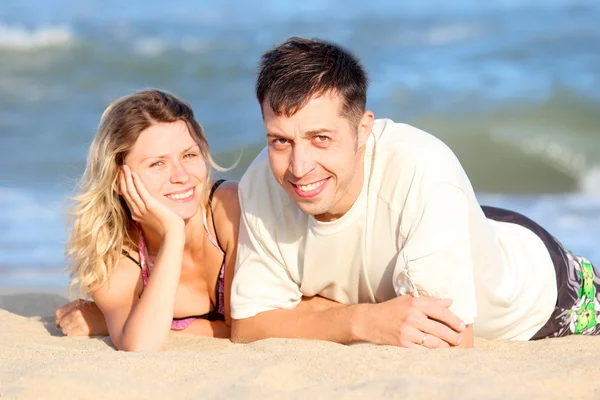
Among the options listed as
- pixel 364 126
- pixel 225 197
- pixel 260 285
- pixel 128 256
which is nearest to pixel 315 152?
pixel 364 126

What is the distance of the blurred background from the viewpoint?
376 inches

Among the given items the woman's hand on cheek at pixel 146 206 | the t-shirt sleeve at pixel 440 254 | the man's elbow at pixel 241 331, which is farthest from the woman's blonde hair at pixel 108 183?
the t-shirt sleeve at pixel 440 254

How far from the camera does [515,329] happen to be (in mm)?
4414

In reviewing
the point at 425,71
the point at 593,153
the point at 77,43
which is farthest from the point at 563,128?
the point at 77,43

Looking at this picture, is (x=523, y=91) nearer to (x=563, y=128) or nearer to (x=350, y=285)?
(x=563, y=128)

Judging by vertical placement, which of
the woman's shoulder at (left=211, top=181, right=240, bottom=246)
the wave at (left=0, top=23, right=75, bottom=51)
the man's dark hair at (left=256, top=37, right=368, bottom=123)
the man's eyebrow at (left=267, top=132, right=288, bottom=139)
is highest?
the wave at (left=0, top=23, right=75, bottom=51)

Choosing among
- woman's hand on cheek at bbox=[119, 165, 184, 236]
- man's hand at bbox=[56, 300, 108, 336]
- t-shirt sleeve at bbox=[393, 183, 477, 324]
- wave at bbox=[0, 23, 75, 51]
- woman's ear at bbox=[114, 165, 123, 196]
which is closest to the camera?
t-shirt sleeve at bbox=[393, 183, 477, 324]

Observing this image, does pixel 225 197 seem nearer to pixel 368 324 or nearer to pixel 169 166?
pixel 169 166

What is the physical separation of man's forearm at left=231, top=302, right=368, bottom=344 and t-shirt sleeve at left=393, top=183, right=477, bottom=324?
0.35m

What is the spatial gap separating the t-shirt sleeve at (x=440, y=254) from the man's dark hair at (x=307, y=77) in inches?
20.3

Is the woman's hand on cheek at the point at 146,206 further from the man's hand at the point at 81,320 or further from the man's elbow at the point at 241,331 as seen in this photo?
the man's hand at the point at 81,320

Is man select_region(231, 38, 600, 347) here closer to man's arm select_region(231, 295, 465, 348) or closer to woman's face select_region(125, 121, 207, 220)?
man's arm select_region(231, 295, 465, 348)

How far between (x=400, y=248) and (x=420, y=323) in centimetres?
34

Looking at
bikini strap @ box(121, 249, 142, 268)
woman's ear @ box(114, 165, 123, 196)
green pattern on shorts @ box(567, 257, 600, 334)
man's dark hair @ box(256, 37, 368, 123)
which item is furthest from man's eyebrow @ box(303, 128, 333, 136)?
green pattern on shorts @ box(567, 257, 600, 334)
